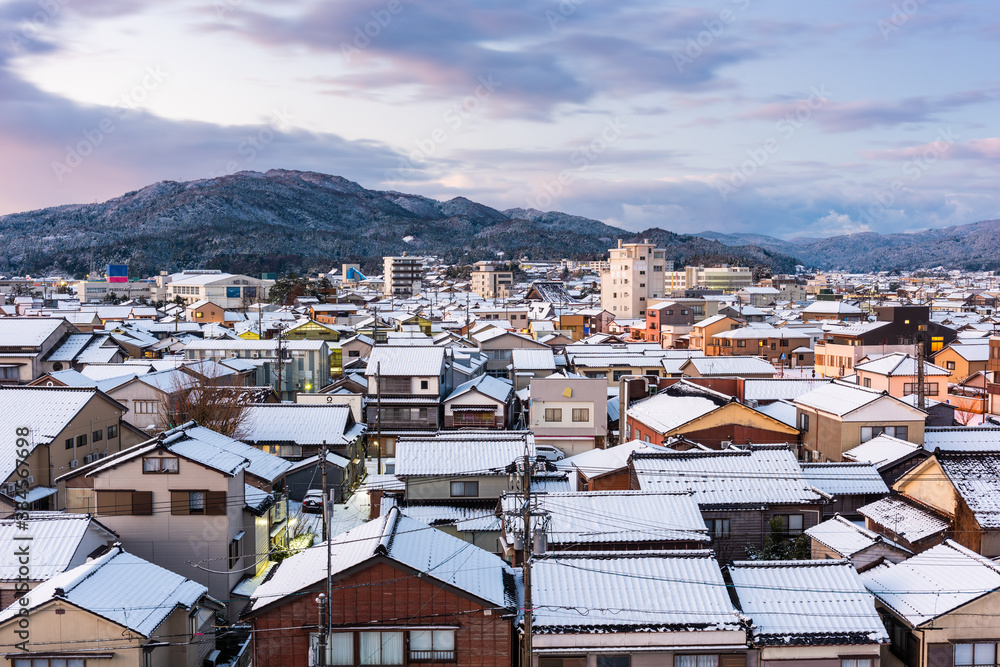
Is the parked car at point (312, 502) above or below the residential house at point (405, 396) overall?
below

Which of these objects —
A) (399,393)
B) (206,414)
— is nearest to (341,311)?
(399,393)

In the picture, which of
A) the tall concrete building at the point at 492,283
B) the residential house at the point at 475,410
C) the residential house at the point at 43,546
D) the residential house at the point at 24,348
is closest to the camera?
the residential house at the point at 43,546

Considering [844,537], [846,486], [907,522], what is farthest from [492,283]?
[844,537]

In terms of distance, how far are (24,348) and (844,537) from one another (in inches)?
1310

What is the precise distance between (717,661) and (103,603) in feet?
28.8

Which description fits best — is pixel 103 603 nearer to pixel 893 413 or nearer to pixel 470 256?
pixel 893 413

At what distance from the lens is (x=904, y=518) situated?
608 inches

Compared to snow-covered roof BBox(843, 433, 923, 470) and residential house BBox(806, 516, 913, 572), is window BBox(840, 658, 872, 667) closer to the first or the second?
residential house BBox(806, 516, 913, 572)

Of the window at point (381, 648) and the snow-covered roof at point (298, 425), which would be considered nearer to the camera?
the window at point (381, 648)

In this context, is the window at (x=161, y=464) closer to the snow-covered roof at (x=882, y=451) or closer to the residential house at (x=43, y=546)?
the residential house at (x=43, y=546)

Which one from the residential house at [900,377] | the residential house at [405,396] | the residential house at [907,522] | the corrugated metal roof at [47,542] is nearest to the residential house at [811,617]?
the residential house at [907,522]

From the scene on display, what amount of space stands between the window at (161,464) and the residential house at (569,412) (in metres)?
14.1

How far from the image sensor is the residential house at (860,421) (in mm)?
21266

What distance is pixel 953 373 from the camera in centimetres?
3800
